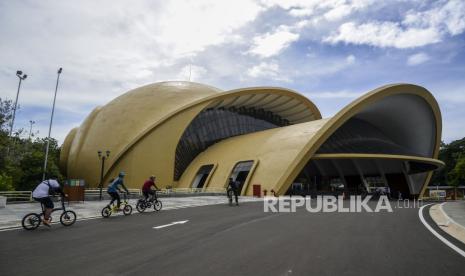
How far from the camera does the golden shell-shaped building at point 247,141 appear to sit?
99.0 feet

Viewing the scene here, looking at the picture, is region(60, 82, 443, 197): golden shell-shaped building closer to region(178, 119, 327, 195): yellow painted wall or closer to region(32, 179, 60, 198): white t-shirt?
region(178, 119, 327, 195): yellow painted wall

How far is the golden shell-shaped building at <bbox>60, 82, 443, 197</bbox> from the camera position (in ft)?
99.0

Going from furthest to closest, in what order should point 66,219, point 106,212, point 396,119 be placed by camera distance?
point 396,119, point 106,212, point 66,219

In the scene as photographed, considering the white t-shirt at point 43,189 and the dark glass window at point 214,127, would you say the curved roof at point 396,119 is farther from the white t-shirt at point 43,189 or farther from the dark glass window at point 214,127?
the white t-shirt at point 43,189

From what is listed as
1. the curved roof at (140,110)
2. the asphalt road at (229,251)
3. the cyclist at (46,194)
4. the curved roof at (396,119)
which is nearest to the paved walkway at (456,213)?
the asphalt road at (229,251)

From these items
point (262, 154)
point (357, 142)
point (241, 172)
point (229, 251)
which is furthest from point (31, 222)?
point (357, 142)

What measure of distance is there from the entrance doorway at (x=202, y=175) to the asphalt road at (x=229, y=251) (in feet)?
93.0

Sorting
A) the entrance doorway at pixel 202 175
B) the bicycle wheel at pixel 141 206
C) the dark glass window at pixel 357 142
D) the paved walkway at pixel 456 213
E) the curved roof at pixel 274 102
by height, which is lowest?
the bicycle wheel at pixel 141 206

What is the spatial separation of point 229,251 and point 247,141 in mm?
31369

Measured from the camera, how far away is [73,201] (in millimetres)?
19578

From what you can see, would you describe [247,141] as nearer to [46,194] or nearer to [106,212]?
[106,212]

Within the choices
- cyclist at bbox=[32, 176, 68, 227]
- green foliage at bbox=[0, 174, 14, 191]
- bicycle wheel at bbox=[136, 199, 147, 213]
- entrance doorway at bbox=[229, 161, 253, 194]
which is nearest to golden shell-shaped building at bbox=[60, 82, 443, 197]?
entrance doorway at bbox=[229, 161, 253, 194]

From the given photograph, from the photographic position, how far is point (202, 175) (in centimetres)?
3850

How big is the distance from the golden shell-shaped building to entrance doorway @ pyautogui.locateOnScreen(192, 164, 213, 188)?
0.12m
